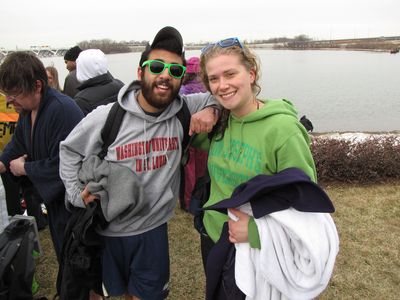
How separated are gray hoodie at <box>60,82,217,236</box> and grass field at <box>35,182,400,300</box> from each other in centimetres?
137

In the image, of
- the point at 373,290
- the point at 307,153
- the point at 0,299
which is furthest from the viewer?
the point at 373,290

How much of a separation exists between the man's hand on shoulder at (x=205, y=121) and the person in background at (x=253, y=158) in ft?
0.19

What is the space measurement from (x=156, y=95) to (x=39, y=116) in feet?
2.95

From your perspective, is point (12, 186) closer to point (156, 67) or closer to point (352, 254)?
point (156, 67)

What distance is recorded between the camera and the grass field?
3.10 m

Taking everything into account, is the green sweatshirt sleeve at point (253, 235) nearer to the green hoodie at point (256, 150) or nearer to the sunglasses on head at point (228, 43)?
the green hoodie at point (256, 150)

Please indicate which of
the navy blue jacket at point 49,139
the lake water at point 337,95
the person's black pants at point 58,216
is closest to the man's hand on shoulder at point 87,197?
the navy blue jacket at point 49,139

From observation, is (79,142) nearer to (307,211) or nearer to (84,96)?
(307,211)

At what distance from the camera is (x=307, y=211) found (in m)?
1.32

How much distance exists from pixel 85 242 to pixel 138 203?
40 centimetres

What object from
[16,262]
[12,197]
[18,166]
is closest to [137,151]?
[18,166]

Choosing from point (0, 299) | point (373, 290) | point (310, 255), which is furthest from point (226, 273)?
point (373, 290)

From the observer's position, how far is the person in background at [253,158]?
4.54 ft

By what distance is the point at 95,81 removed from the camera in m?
3.70
